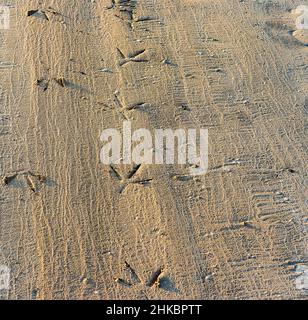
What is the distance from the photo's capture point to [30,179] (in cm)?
341

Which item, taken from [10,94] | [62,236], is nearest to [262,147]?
[62,236]

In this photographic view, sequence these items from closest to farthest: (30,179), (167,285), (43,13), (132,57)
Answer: (167,285) → (30,179) → (132,57) → (43,13)

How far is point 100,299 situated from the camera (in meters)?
2.96

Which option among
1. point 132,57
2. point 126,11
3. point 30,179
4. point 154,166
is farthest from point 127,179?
point 126,11

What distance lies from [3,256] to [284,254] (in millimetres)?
1291

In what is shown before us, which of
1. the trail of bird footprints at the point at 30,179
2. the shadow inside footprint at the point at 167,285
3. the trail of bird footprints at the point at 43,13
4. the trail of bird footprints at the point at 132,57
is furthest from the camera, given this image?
the trail of bird footprints at the point at 43,13

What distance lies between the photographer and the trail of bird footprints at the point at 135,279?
9.91 ft

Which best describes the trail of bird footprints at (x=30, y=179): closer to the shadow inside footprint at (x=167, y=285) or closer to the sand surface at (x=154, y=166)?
the sand surface at (x=154, y=166)

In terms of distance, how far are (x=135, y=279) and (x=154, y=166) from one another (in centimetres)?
68

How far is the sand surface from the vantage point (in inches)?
121

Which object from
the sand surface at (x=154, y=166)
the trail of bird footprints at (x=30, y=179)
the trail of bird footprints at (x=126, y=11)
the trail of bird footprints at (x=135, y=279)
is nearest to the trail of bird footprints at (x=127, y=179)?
the sand surface at (x=154, y=166)

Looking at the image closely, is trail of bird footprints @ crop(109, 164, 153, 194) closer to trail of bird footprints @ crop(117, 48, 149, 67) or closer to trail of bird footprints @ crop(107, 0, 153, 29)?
trail of bird footprints @ crop(117, 48, 149, 67)

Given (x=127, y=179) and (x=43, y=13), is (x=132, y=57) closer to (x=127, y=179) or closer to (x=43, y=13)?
(x=43, y=13)

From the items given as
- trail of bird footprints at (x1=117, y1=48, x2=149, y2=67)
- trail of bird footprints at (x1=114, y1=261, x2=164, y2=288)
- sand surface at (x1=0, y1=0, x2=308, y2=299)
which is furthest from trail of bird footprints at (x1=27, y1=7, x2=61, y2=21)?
trail of bird footprints at (x1=114, y1=261, x2=164, y2=288)
